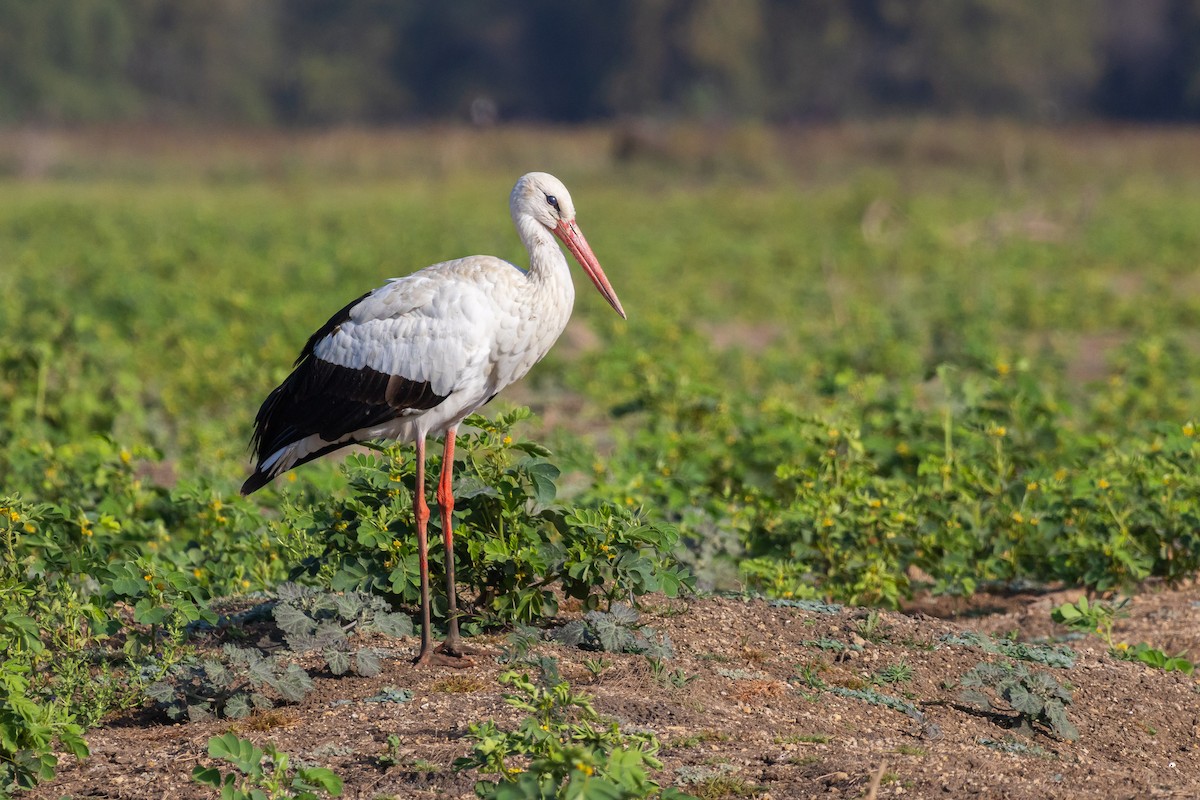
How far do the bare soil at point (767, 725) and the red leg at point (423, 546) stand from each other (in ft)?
0.30

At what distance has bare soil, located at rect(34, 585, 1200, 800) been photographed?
12.6 ft

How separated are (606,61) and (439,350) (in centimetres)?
5381

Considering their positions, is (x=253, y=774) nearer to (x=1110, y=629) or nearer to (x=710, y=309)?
(x=1110, y=629)

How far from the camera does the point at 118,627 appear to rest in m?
4.45

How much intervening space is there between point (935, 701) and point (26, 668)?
8.21ft

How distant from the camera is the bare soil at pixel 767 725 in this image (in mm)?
3834

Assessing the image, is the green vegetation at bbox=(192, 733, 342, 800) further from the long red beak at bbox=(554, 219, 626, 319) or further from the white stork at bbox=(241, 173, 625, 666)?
the long red beak at bbox=(554, 219, 626, 319)

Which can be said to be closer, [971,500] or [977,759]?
[977,759]

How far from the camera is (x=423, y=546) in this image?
4637 millimetres

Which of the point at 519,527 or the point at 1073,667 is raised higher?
the point at 519,527

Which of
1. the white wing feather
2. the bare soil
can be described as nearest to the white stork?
the white wing feather

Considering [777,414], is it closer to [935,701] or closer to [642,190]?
[935,701]

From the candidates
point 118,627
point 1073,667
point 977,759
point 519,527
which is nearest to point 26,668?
point 118,627

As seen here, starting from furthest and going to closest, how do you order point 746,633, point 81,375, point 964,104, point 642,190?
point 964,104 → point 642,190 → point 81,375 → point 746,633
